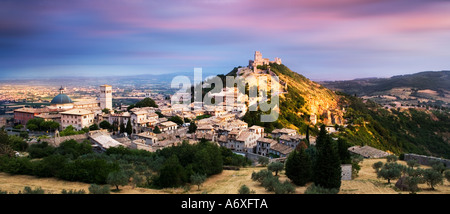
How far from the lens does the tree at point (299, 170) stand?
20.4 m

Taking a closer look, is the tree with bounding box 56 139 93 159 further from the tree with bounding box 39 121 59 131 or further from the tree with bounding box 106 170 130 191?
the tree with bounding box 39 121 59 131

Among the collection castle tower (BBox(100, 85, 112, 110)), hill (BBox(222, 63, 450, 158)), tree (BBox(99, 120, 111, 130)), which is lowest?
hill (BBox(222, 63, 450, 158))

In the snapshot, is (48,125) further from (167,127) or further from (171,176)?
(171,176)

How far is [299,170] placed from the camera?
20641mm

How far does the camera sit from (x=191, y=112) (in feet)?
175

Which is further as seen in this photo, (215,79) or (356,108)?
(356,108)

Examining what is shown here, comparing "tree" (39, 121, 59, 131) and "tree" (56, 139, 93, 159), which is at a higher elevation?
"tree" (39, 121, 59, 131)

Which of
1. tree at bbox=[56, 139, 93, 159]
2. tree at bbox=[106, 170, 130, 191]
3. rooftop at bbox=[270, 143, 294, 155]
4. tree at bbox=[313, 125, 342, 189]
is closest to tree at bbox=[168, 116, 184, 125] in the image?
rooftop at bbox=[270, 143, 294, 155]

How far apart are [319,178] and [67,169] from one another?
16531mm

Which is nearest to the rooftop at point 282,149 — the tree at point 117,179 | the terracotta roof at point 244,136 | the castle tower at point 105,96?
the terracotta roof at point 244,136

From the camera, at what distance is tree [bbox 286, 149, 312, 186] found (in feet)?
67.1
